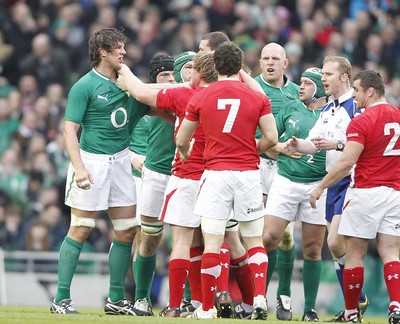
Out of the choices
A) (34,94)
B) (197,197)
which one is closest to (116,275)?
(197,197)

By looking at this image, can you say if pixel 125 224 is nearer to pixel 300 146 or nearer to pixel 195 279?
pixel 195 279

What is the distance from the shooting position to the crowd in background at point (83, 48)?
2005 cm

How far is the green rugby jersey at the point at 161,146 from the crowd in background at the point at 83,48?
623cm

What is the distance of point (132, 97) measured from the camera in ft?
42.0

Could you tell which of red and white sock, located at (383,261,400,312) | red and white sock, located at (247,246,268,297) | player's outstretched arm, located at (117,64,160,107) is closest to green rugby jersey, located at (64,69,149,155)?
player's outstretched arm, located at (117,64,160,107)

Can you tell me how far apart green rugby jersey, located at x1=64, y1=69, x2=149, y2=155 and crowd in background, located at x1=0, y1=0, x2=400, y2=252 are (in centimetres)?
695

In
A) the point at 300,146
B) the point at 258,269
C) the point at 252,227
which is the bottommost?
the point at 258,269

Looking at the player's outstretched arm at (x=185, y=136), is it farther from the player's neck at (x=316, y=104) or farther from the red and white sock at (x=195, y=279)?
the player's neck at (x=316, y=104)

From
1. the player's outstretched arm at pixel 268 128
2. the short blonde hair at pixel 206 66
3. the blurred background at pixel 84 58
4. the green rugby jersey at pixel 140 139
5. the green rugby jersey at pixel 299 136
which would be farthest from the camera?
the blurred background at pixel 84 58

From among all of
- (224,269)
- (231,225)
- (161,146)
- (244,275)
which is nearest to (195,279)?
(224,269)

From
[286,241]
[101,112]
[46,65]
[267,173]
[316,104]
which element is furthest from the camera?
[46,65]

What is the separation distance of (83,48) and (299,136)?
378 inches

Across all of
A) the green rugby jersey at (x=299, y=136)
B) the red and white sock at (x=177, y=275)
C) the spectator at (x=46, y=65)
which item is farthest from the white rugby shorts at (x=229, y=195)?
the spectator at (x=46, y=65)

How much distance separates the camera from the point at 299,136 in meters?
13.9
